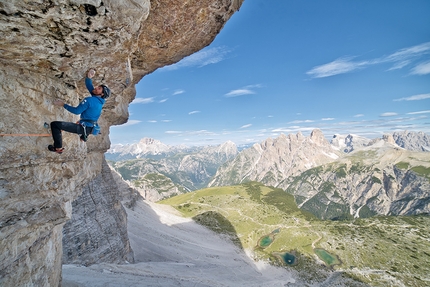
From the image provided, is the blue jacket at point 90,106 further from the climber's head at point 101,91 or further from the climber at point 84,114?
the climber's head at point 101,91

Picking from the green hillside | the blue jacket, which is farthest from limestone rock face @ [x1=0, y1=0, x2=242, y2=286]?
the green hillside

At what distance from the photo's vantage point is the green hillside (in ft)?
203

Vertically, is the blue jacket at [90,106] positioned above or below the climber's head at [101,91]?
below

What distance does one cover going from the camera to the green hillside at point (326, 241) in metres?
62.0

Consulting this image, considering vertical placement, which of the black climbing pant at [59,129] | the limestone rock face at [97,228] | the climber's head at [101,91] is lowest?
the limestone rock face at [97,228]

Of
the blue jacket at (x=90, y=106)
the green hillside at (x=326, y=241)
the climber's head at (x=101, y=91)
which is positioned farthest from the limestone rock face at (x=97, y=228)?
the green hillside at (x=326, y=241)

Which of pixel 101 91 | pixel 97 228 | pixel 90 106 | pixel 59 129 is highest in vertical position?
pixel 101 91

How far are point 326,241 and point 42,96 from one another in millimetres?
92796

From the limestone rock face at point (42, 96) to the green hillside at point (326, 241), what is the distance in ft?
221

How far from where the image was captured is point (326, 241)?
7744 centimetres

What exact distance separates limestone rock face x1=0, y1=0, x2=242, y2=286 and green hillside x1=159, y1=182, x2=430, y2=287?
67320 mm

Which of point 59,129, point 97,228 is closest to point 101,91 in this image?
→ point 59,129

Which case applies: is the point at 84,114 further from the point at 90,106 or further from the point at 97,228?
the point at 97,228

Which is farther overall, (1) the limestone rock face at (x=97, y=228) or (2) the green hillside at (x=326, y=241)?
(2) the green hillside at (x=326, y=241)
